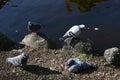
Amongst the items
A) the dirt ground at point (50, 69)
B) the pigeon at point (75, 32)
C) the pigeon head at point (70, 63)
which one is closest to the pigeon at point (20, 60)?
the dirt ground at point (50, 69)

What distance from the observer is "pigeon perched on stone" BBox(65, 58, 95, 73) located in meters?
6.77

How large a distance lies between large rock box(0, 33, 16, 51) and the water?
0.33 meters

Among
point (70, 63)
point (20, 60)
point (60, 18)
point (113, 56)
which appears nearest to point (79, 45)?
point (70, 63)

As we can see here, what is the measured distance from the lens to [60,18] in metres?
8.84

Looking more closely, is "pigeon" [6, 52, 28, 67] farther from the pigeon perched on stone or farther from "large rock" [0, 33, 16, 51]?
"large rock" [0, 33, 16, 51]

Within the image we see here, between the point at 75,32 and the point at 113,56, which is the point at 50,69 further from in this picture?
the point at 113,56

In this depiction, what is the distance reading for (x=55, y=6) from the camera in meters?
9.45

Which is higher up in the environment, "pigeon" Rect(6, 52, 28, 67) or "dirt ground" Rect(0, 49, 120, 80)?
"pigeon" Rect(6, 52, 28, 67)

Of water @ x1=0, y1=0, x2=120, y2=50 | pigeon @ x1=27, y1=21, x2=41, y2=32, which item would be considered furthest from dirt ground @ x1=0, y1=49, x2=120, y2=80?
water @ x1=0, y1=0, x2=120, y2=50

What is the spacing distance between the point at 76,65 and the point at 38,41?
4.57 ft

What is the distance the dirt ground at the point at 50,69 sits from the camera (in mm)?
6512

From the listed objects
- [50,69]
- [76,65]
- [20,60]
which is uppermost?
[20,60]

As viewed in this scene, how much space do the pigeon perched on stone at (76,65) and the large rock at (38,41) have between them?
98 centimetres

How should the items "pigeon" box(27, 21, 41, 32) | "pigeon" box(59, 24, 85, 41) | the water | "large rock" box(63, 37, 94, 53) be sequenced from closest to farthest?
"large rock" box(63, 37, 94, 53), "pigeon" box(59, 24, 85, 41), "pigeon" box(27, 21, 41, 32), the water
